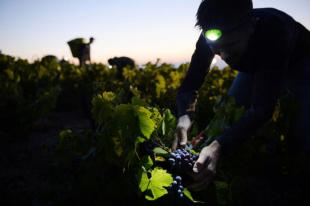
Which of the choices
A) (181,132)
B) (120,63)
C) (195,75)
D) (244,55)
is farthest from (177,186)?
(120,63)

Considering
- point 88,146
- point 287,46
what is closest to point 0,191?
point 88,146

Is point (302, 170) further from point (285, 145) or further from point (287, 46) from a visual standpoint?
point (287, 46)

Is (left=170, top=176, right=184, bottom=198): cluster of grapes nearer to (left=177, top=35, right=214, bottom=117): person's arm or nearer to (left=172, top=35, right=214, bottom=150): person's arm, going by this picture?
(left=172, top=35, right=214, bottom=150): person's arm

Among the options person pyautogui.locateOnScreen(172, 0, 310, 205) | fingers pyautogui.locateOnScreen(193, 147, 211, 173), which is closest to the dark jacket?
person pyautogui.locateOnScreen(172, 0, 310, 205)

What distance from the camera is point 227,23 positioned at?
7.63 feet

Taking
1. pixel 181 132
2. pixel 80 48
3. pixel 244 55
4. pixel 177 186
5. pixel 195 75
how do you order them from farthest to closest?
pixel 80 48
pixel 195 75
pixel 244 55
pixel 181 132
pixel 177 186

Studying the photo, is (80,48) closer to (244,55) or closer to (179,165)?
(244,55)

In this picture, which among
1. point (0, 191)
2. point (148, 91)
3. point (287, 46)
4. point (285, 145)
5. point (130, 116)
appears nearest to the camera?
point (130, 116)

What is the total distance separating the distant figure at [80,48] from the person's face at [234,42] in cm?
1159

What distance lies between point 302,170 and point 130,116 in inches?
124

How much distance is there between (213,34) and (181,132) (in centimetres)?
77

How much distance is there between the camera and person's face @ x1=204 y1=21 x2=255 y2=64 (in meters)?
2.38

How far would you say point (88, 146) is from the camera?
254 cm

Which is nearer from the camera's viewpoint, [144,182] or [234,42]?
[144,182]
